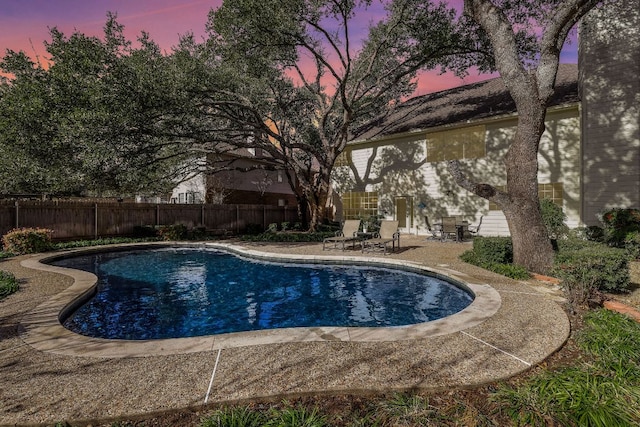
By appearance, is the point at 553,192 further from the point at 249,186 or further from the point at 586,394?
the point at 249,186

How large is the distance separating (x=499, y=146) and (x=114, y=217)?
1915 cm

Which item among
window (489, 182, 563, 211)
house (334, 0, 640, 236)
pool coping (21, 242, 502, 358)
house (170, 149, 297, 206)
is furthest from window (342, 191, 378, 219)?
pool coping (21, 242, 502, 358)

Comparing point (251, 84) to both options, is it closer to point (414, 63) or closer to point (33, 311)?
point (414, 63)

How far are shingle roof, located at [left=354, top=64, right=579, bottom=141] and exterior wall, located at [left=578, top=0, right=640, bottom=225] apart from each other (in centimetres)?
141

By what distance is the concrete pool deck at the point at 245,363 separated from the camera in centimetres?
274

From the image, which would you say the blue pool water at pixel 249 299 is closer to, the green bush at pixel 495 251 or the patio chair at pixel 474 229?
the green bush at pixel 495 251

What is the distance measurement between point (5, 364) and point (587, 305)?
24.7 ft

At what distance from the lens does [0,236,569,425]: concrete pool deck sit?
9.00 ft

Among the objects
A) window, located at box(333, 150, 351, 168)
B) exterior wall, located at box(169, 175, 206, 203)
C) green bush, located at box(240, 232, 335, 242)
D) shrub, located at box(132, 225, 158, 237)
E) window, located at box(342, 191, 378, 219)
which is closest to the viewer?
green bush, located at box(240, 232, 335, 242)

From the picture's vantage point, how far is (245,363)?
3.33 m

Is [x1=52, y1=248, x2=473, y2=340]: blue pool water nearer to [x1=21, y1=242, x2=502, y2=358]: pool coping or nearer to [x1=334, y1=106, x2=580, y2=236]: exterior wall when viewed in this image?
[x1=21, y1=242, x2=502, y2=358]: pool coping

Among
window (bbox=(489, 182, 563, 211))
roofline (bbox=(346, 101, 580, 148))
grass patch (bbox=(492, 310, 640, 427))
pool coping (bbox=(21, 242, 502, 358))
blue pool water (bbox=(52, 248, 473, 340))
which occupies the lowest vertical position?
blue pool water (bbox=(52, 248, 473, 340))

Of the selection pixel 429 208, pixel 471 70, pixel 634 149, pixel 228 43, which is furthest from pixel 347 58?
pixel 634 149

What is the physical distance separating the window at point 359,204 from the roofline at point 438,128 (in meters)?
3.08
